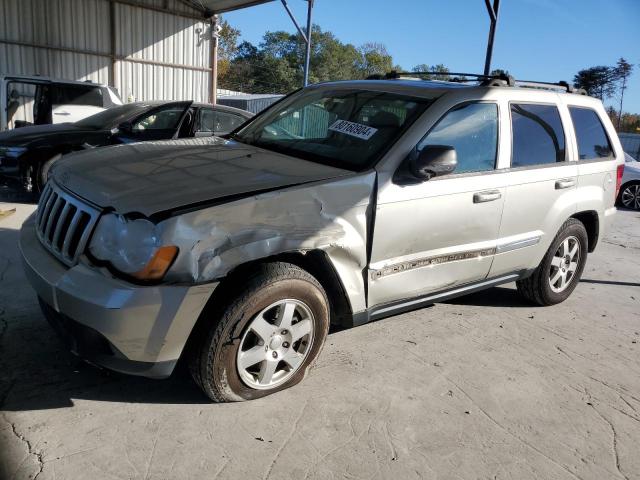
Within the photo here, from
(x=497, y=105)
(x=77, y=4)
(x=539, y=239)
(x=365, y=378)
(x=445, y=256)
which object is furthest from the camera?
(x=77, y=4)

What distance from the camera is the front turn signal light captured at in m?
2.47

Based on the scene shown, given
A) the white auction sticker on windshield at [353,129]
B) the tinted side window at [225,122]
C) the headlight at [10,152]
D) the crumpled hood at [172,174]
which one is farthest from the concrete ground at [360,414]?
the tinted side window at [225,122]

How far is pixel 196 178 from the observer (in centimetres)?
295

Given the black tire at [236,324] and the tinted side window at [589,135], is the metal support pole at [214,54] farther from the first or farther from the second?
the black tire at [236,324]

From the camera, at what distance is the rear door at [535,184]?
398 cm

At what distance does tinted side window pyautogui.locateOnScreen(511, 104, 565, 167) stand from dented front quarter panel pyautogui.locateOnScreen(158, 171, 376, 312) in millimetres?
1466

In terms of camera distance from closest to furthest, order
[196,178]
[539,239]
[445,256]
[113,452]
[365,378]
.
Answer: [113,452]
[196,178]
[365,378]
[445,256]
[539,239]

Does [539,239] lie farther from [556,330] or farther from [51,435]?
[51,435]

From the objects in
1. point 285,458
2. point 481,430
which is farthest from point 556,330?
point 285,458

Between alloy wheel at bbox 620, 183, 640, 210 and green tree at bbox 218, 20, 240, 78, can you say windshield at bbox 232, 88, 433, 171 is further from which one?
green tree at bbox 218, 20, 240, 78

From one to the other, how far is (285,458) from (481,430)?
1109 millimetres

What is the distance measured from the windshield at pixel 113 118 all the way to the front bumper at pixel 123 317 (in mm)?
5606

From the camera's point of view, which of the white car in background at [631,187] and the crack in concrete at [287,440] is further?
the white car in background at [631,187]

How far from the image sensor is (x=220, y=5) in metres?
16.9
